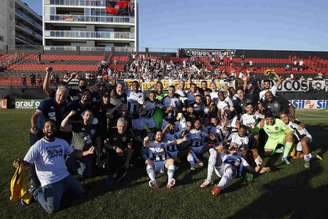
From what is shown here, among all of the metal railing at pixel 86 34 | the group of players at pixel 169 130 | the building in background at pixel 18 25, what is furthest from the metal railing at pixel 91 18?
the group of players at pixel 169 130

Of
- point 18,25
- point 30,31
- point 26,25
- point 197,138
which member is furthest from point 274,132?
point 30,31

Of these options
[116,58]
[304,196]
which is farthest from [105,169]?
[116,58]

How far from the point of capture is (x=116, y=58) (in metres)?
44.8

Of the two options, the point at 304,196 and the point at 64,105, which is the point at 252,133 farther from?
the point at 64,105

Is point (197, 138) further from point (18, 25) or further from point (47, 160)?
point (18, 25)

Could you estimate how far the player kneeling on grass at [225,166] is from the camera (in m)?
7.49

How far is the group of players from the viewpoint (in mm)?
7523

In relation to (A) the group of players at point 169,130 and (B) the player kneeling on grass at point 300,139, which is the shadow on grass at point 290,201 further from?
(B) the player kneeling on grass at point 300,139

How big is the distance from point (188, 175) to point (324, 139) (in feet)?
23.1

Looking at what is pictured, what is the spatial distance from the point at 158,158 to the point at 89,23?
186 ft

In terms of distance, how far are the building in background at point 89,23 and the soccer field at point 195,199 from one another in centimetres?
5277

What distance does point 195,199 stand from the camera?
692 centimetres

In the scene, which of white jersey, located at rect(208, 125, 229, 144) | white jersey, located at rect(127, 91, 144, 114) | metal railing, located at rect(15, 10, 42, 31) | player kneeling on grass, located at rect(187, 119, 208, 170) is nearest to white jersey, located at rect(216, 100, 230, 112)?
white jersey, located at rect(208, 125, 229, 144)

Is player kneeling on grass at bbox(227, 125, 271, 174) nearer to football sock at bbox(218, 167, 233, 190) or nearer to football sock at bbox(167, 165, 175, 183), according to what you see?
football sock at bbox(218, 167, 233, 190)
